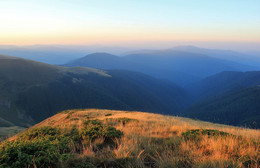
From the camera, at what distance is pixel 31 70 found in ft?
506

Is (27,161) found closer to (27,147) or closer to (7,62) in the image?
(27,147)

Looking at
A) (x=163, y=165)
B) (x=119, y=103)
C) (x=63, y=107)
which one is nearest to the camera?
(x=163, y=165)

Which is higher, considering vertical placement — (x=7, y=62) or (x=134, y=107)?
(x=7, y=62)

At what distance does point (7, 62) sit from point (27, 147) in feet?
629

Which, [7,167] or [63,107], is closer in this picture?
[7,167]

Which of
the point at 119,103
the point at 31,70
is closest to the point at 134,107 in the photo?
the point at 119,103

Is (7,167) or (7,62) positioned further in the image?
(7,62)

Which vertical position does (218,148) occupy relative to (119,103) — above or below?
above

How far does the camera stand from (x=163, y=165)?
400 cm

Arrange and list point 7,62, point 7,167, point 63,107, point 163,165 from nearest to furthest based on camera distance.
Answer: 1. point 7,167
2. point 163,165
3. point 63,107
4. point 7,62

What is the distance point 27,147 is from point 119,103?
162 meters

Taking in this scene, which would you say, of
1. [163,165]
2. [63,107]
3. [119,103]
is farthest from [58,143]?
[119,103]

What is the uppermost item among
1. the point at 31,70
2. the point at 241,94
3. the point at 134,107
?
the point at 31,70

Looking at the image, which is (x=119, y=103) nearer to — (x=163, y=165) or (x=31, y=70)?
(x=31, y=70)
